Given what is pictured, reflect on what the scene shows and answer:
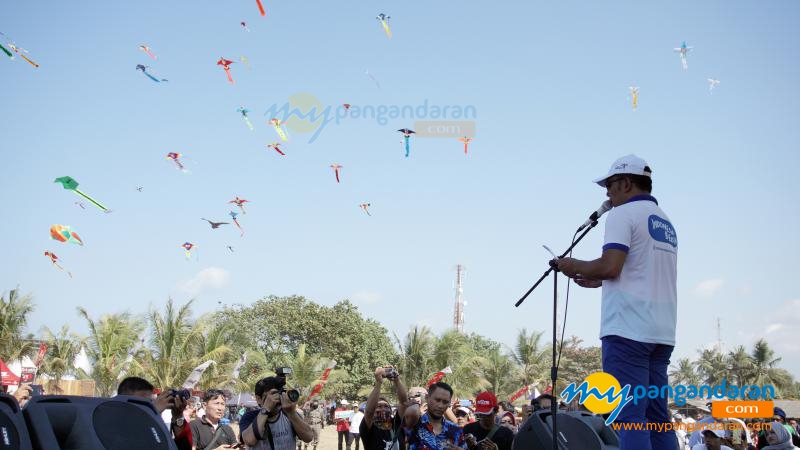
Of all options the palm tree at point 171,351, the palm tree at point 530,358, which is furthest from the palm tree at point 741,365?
the palm tree at point 171,351

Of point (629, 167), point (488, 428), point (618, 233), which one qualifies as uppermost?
point (629, 167)

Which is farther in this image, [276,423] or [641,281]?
[276,423]

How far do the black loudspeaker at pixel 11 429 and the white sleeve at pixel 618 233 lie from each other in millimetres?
2751

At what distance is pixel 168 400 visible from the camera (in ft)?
16.2

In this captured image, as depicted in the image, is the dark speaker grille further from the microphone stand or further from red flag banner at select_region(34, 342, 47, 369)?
red flag banner at select_region(34, 342, 47, 369)

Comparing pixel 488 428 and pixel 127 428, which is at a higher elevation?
pixel 127 428

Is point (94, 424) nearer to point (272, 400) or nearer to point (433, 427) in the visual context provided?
point (272, 400)

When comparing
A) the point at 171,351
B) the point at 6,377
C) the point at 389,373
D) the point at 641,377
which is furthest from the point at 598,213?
the point at 171,351

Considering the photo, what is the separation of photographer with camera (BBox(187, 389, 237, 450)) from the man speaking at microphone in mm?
5118

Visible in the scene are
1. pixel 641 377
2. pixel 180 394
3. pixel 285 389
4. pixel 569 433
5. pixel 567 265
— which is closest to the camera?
pixel 641 377

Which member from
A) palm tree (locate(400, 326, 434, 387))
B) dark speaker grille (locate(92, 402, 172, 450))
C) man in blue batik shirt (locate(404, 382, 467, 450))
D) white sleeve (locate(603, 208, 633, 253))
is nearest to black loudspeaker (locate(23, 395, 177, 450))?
dark speaker grille (locate(92, 402, 172, 450))

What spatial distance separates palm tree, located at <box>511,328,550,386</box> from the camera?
44.2 meters

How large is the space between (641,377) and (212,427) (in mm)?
5930

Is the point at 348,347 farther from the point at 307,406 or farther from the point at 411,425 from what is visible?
the point at 411,425
